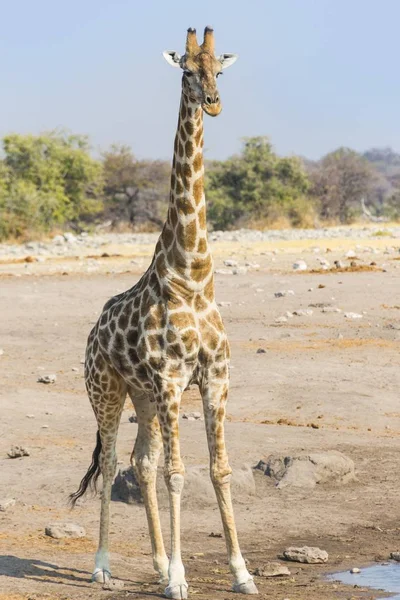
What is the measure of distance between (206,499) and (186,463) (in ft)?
2.63

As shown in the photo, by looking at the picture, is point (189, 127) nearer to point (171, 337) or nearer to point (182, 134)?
point (182, 134)

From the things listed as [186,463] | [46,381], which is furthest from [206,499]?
[46,381]

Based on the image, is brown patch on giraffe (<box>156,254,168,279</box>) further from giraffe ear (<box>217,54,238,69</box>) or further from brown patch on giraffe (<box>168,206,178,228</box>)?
giraffe ear (<box>217,54,238,69</box>)

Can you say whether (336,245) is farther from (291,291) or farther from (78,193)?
(78,193)

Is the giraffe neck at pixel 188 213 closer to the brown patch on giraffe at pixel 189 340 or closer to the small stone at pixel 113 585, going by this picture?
the brown patch on giraffe at pixel 189 340

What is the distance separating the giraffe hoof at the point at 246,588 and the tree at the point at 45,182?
2635cm

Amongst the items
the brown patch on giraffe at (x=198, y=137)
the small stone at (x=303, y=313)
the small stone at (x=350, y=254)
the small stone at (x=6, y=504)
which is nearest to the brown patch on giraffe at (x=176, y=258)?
the brown patch on giraffe at (x=198, y=137)

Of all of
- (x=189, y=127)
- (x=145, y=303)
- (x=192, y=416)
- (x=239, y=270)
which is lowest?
(x=192, y=416)

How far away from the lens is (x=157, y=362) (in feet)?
21.0

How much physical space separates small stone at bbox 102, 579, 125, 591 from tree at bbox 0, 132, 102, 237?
2601 centimetres

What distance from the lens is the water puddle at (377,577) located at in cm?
686

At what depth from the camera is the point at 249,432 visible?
10.2 meters

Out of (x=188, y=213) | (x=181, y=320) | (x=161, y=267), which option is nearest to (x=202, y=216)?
(x=188, y=213)

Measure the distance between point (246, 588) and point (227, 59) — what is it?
284 centimetres
